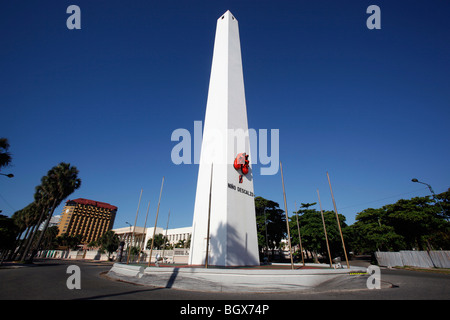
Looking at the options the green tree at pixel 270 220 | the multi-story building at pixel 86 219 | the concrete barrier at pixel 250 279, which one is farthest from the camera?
the multi-story building at pixel 86 219

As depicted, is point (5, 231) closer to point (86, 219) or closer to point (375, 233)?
point (375, 233)

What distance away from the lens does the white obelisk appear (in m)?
14.1

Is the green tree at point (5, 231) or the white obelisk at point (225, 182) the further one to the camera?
the green tree at point (5, 231)

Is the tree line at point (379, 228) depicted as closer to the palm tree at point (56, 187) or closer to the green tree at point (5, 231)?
the palm tree at point (56, 187)

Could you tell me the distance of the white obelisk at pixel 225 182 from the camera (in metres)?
14.1

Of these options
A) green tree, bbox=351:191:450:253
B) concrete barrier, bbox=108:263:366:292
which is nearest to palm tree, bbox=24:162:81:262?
concrete barrier, bbox=108:263:366:292

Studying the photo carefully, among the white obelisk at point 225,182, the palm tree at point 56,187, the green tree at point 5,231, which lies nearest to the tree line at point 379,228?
the white obelisk at point 225,182

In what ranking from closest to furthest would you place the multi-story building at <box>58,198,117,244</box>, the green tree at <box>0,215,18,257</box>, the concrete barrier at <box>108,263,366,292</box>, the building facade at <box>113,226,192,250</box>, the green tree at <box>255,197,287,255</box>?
the concrete barrier at <box>108,263,366,292</box> → the green tree at <box>0,215,18,257</box> → the green tree at <box>255,197,287,255</box> → the building facade at <box>113,226,192,250</box> → the multi-story building at <box>58,198,117,244</box>

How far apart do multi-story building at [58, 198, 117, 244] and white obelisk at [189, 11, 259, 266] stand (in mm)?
131530

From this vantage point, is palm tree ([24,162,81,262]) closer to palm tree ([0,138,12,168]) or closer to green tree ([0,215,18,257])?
green tree ([0,215,18,257])

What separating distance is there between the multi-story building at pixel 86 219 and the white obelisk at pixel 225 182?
131530 mm

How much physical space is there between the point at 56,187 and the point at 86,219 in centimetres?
11668

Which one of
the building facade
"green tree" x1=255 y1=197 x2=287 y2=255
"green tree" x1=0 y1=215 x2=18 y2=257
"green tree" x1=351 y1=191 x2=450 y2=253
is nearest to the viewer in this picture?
"green tree" x1=0 y1=215 x2=18 y2=257

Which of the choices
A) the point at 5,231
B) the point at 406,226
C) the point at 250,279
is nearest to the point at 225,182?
the point at 250,279
